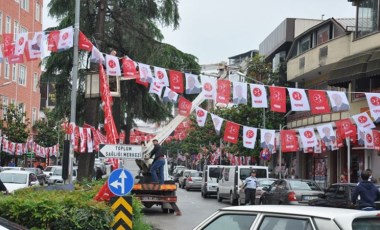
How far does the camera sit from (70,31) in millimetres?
18281

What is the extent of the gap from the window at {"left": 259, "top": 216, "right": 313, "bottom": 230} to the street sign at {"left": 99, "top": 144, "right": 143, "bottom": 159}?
5.57 m

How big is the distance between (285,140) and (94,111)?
8071 mm

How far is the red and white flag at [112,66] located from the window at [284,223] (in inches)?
531

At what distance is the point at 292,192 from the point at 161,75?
18.9 ft

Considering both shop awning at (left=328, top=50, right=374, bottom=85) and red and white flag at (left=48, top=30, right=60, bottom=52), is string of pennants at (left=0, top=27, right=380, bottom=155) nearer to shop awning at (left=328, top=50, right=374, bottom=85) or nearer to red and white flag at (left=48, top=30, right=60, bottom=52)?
red and white flag at (left=48, top=30, right=60, bottom=52)

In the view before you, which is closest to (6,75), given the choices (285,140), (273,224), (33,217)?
(285,140)

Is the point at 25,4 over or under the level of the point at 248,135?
over

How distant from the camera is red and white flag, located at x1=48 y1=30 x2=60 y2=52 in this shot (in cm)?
1814

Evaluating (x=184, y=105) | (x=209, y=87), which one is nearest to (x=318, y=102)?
(x=209, y=87)

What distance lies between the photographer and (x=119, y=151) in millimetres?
10992

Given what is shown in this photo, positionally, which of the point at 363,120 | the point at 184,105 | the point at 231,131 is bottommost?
the point at 231,131

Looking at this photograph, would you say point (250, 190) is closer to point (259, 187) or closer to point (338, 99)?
point (259, 187)

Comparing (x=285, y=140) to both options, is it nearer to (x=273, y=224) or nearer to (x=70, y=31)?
(x=70, y=31)

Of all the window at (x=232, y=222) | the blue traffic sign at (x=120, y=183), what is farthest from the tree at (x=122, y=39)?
the window at (x=232, y=222)
